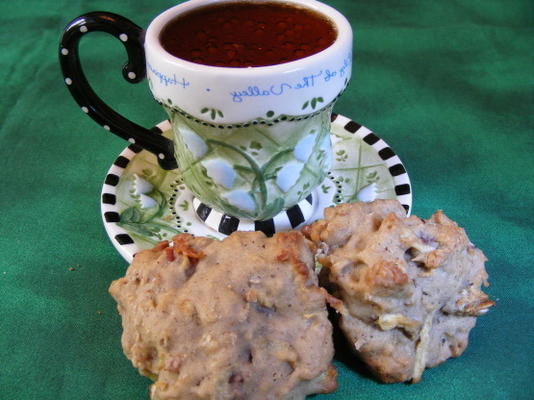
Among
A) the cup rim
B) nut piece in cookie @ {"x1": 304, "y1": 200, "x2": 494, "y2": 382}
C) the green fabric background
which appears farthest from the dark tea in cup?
the green fabric background

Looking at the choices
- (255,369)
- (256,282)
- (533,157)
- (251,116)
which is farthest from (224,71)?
(533,157)

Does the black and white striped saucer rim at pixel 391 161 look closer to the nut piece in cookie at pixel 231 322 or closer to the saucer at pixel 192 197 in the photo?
the saucer at pixel 192 197

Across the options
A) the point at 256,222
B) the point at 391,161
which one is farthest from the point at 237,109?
the point at 391,161

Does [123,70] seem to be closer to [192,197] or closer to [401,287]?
[192,197]

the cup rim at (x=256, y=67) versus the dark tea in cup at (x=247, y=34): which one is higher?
the cup rim at (x=256, y=67)

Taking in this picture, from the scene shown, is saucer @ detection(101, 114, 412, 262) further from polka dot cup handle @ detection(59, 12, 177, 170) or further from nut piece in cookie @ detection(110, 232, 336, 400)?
nut piece in cookie @ detection(110, 232, 336, 400)

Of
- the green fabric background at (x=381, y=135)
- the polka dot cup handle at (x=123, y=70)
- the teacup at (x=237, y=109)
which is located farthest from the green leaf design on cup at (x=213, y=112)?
the green fabric background at (x=381, y=135)
